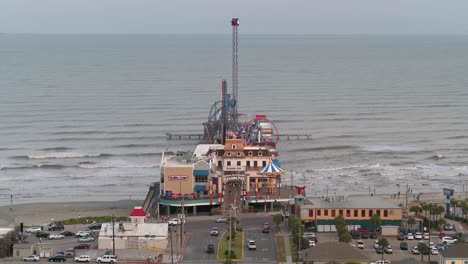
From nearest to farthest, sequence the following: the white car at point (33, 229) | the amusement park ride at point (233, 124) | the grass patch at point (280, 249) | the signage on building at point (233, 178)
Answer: the grass patch at point (280, 249)
the white car at point (33, 229)
the signage on building at point (233, 178)
the amusement park ride at point (233, 124)

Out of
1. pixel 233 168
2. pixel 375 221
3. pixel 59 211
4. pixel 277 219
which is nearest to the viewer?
pixel 375 221

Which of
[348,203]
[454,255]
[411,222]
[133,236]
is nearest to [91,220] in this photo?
[133,236]

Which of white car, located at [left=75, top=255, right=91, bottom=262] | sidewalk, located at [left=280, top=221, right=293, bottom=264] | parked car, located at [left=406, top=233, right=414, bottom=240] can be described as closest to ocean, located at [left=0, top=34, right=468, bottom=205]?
sidewalk, located at [left=280, top=221, right=293, bottom=264]

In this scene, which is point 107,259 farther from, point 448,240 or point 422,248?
point 448,240

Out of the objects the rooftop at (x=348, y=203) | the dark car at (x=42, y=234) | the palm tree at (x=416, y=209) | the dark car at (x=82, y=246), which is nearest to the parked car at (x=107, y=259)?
the dark car at (x=82, y=246)

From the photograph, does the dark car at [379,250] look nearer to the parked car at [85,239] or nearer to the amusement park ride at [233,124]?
the parked car at [85,239]

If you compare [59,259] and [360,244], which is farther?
[360,244]
